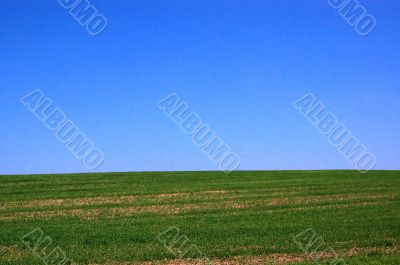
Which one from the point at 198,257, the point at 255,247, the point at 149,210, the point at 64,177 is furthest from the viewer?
the point at 64,177

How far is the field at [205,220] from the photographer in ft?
61.3

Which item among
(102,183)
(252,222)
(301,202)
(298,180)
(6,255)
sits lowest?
(6,255)

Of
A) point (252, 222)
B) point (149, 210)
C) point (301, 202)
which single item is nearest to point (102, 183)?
point (149, 210)

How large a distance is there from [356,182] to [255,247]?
99.0 feet

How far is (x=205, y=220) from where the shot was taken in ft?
87.8

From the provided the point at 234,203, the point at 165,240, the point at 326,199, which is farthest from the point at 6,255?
the point at 326,199

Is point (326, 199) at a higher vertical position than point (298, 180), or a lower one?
lower

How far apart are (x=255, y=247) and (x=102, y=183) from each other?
102 feet

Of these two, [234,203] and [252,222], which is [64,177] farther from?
[252,222]

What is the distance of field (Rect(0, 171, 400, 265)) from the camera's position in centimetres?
1869

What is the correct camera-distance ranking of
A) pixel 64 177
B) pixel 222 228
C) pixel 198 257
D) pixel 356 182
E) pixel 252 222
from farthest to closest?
1. pixel 64 177
2. pixel 356 182
3. pixel 252 222
4. pixel 222 228
5. pixel 198 257

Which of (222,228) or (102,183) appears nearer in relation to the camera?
(222,228)

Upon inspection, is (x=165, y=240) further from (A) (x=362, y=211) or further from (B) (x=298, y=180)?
(B) (x=298, y=180)

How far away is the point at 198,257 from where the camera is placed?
59.7 feet
